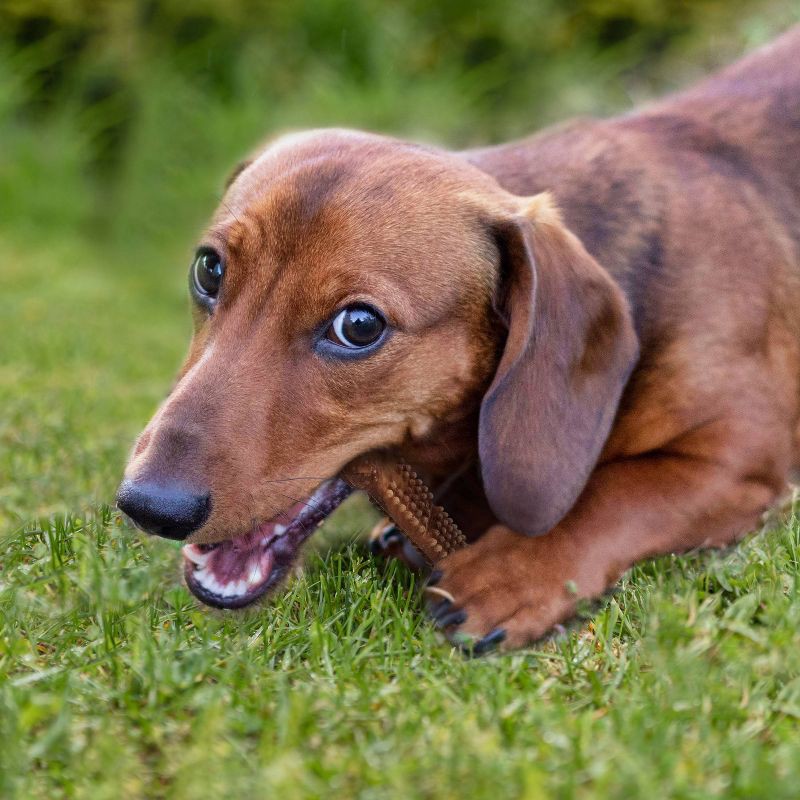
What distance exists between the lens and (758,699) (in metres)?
2.31

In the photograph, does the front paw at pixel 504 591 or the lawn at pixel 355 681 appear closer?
the lawn at pixel 355 681

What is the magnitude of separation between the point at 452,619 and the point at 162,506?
0.76 m

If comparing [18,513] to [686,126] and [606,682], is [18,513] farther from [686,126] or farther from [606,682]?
[686,126]

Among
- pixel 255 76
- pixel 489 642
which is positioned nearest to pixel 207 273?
pixel 489 642

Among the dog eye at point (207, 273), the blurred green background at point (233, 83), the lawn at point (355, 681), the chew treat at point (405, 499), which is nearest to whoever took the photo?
the lawn at point (355, 681)

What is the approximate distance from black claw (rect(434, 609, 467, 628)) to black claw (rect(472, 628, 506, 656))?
77mm

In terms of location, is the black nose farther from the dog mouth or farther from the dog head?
the dog mouth

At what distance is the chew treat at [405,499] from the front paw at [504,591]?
0.18 meters

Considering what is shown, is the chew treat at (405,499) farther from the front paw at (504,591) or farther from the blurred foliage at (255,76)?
the blurred foliage at (255,76)

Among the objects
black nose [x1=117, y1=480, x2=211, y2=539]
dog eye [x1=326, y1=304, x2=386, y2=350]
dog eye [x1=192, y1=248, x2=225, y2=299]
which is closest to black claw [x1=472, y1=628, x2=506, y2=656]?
black nose [x1=117, y1=480, x2=211, y2=539]

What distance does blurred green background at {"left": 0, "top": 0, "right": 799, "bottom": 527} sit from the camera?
1042cm

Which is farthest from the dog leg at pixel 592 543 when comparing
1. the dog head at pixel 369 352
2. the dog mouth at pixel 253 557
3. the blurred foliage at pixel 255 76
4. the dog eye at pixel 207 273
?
the blurred foliage at pixel 255 76

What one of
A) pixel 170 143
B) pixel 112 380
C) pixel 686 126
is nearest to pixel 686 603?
pixel 686 126

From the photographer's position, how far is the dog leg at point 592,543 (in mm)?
2863
